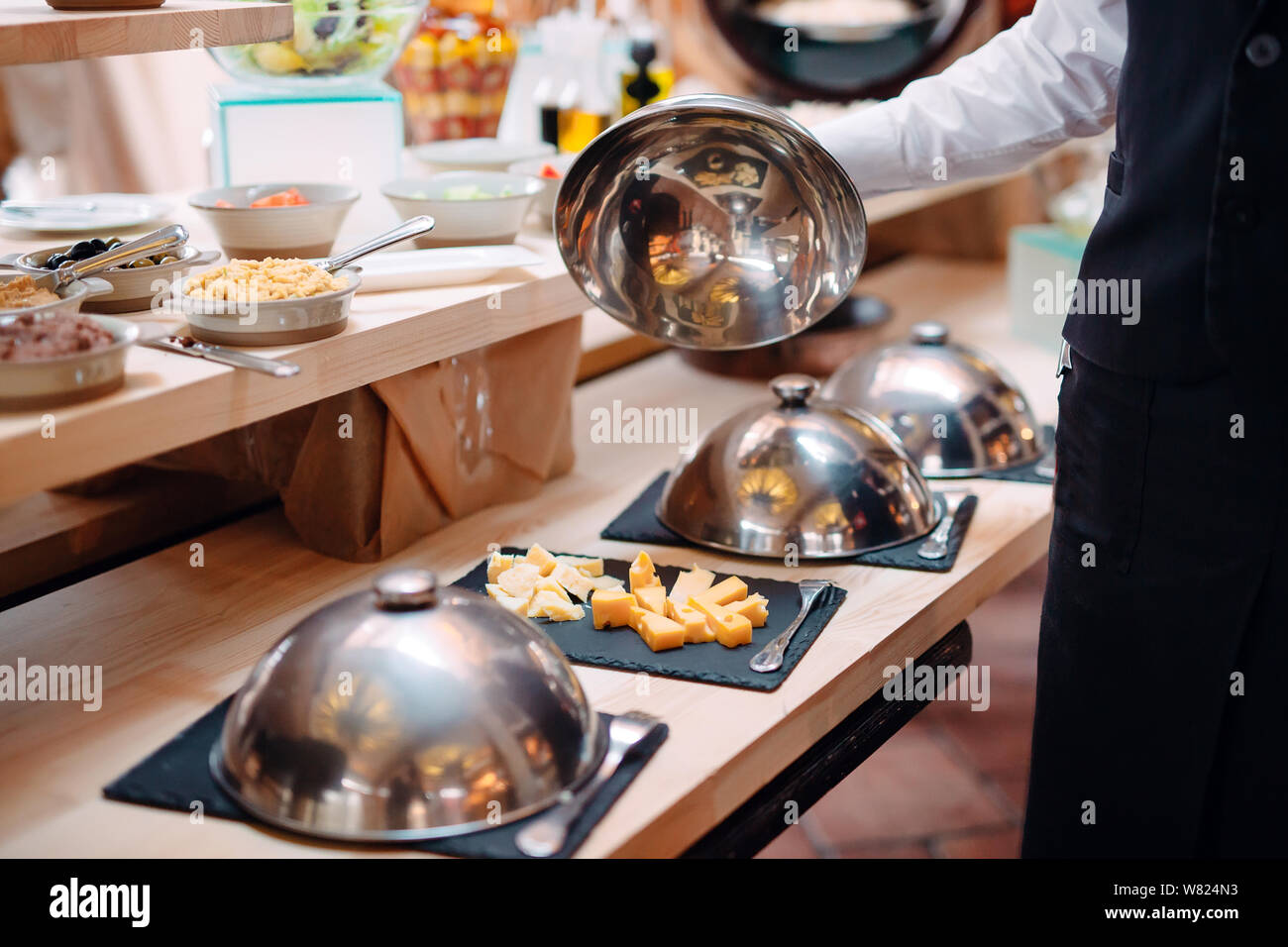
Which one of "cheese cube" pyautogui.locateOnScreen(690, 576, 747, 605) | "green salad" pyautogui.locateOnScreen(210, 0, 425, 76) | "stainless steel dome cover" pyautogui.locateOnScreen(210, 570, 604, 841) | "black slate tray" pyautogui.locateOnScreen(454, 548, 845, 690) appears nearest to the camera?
"stainless steel dome cover" pyautogui.locateOnScreen(210, 570, 604, 841)

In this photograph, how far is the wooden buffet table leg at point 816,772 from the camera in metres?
1.10

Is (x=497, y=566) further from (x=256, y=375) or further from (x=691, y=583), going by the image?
(x=256, y=375)

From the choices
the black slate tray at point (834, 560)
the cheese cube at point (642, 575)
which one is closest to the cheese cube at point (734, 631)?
→ the cheese cube at point (642, 575)

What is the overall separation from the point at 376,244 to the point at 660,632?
18.3 inches

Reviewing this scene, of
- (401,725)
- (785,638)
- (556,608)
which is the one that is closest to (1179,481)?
(785,638)

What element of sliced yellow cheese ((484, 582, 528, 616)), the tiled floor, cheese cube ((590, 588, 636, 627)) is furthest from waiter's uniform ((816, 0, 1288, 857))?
the tiled floor

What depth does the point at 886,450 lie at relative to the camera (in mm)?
1493

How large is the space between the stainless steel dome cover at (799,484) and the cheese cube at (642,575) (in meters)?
0.13

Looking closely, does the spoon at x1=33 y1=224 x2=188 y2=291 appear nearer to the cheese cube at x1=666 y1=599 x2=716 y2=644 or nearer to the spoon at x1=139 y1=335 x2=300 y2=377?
the spoon at x1=139 y1=335 x2=300 y2=377

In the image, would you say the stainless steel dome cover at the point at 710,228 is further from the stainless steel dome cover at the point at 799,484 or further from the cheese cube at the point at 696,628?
the cheese cube at the point at 696,628

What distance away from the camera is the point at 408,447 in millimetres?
1468

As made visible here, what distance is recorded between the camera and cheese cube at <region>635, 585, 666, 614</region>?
4.24ft

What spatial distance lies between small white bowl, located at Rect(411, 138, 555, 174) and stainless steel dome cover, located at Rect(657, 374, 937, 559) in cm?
52
